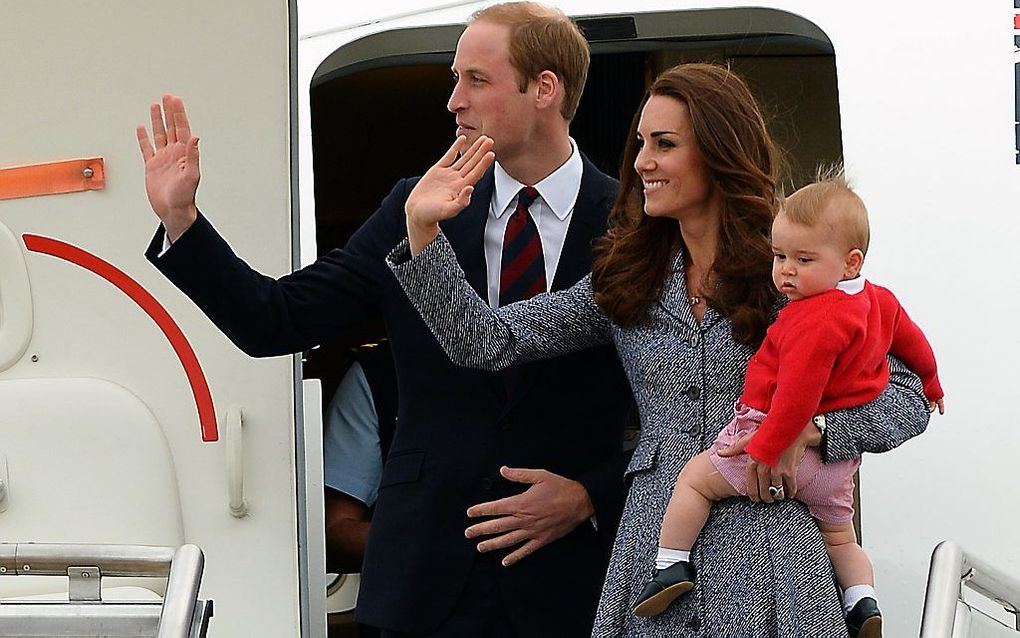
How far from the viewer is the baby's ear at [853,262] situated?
7.48 feet

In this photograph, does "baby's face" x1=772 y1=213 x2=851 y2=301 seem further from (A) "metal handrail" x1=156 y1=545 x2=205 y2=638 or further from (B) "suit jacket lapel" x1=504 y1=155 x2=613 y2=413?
(A) "metal handrail" x1=156 y1=545 x2=205 y2=638

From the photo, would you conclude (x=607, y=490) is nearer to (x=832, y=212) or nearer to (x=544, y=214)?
(x=544, y=214)

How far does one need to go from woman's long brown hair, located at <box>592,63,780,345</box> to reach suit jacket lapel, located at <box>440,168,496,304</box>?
318 mm

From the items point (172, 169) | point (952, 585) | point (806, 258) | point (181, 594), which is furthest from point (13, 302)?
point (952, 585)

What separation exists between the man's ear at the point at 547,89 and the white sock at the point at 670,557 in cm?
84

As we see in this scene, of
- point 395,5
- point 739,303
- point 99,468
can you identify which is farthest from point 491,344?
point 395,5

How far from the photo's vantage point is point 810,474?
2.30 m

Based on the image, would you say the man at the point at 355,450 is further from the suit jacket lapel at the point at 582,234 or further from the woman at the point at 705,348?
the woman at the point at 705,348

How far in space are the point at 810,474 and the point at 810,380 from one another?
0.16 m

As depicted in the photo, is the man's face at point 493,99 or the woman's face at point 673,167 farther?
the man's face at point 493,99

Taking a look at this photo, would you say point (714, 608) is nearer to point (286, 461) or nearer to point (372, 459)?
point (286, 461)

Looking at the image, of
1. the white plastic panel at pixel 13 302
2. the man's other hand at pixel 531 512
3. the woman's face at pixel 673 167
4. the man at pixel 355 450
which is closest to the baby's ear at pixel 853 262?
the woman's face at pixel 673 167

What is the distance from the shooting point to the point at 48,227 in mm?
3094

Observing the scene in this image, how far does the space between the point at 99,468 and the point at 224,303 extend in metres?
0.62
